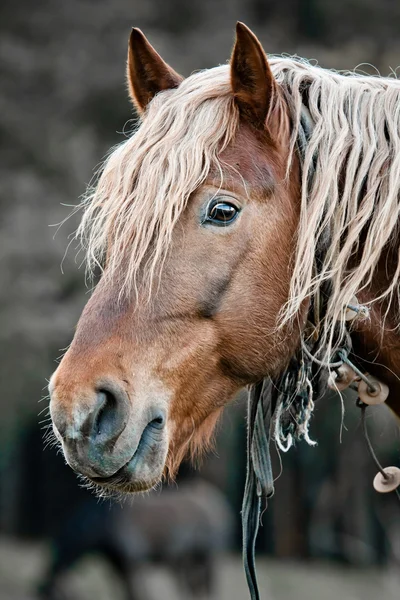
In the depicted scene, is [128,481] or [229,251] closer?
[128,481]

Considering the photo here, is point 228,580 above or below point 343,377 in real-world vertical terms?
below

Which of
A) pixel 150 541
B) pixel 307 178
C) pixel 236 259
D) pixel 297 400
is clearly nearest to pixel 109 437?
pixel 236 259

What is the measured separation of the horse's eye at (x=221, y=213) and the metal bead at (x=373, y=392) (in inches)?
25.1

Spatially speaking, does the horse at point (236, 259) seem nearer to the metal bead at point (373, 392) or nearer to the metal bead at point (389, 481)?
the metal bead at point (373, 392)

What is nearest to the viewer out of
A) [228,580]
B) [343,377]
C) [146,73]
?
[343,377]

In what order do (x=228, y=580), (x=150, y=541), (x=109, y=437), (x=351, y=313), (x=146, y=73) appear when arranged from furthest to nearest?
(x=228, y=580) → (x=150, y=541) → (x=146, y=73) → (x=351, y=313) → (x=109, y=437)

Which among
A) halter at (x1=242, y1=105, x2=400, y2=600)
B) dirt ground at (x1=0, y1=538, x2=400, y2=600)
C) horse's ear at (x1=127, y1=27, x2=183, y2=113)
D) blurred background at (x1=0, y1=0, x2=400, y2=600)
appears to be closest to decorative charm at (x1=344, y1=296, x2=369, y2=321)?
halter at (x1=242, y1=105, x2=400, y2=600)

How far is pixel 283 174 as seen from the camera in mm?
2441

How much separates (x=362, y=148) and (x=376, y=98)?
18cm

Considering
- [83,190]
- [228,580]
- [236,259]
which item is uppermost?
[236,259]

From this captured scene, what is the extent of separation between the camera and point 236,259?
2330 millimetres

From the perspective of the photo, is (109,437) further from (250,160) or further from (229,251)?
(250,160)

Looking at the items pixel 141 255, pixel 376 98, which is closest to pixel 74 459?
pixel 141 255

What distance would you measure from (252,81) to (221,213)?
1.35 feet
